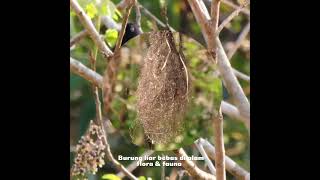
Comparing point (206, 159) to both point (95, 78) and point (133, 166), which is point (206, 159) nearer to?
point (133, 166)

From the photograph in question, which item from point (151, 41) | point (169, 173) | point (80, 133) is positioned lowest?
point (169, 173)

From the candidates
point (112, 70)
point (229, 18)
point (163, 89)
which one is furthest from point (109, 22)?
point (229, 18)

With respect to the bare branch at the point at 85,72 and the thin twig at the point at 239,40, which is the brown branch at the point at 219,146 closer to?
the thin twig at the point at 239,40

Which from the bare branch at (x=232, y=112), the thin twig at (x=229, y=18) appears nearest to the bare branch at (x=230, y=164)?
the bare branch at (x=232, y=112)

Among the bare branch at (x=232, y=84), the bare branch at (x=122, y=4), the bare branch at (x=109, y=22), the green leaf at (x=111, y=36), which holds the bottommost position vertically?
the bare branch at (x=232, y=84)

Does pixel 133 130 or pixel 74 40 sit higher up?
pixel 74 40

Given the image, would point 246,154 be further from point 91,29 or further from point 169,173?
point 91,29

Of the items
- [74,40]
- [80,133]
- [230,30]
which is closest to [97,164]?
[80,133]
